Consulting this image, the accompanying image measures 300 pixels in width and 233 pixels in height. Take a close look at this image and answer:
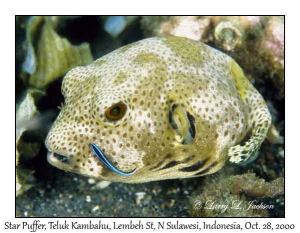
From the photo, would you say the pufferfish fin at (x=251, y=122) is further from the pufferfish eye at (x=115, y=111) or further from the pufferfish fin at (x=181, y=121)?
the pufferfish eye at (x=115, y=111)

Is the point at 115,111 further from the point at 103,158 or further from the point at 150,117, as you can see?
the point at 103,158

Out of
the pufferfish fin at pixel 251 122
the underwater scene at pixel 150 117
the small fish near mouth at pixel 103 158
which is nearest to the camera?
the small fish near mouth at pixel 103 158

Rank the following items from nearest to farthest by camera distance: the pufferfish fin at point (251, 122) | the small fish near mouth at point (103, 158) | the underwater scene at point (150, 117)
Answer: the small fish near mouth at point (103, 158) → the underwater scene at point (150, 117) → the pufferfish fin at point (251, 122)

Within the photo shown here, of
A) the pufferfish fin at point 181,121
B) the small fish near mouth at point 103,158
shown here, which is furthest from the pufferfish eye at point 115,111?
the pufferfish fin at point 181,121

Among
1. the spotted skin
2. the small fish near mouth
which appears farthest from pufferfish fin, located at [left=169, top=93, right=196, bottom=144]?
the small fish near mouth

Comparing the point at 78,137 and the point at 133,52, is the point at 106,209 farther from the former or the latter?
the point at 133,52

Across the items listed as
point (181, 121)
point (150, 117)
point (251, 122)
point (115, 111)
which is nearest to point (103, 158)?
point (115, 111)
